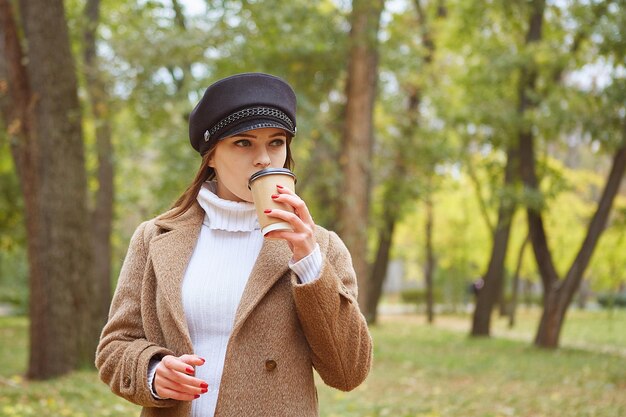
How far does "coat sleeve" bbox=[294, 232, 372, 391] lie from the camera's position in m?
2.23

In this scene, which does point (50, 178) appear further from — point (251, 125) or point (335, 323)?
point (335, 323)

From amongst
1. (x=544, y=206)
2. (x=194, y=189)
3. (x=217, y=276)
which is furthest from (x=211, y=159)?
(x=544, y=206)

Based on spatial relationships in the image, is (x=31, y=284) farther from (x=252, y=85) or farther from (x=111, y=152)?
(x=252, y=85)

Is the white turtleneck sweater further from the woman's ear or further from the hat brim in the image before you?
the hat brim

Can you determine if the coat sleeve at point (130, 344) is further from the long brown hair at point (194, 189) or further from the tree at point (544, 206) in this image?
the tree at point (544, 206)

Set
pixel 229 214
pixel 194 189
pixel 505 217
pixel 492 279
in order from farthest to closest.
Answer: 1. pixel 492 279
2. pixel 505 217
3. pixel 194 189
4. pixel 229 214

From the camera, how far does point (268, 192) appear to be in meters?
2.14

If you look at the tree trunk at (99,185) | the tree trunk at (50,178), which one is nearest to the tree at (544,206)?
the tree trunk at (99,185)

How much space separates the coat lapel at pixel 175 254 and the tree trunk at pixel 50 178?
741 cm

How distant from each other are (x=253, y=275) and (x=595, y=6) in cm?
1361

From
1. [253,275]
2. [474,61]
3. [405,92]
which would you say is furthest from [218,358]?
[405,92]

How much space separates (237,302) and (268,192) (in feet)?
1.28

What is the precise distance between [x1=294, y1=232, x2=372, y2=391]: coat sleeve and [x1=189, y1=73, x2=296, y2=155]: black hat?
0.41 m

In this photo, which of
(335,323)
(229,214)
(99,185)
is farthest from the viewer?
(99,185)
